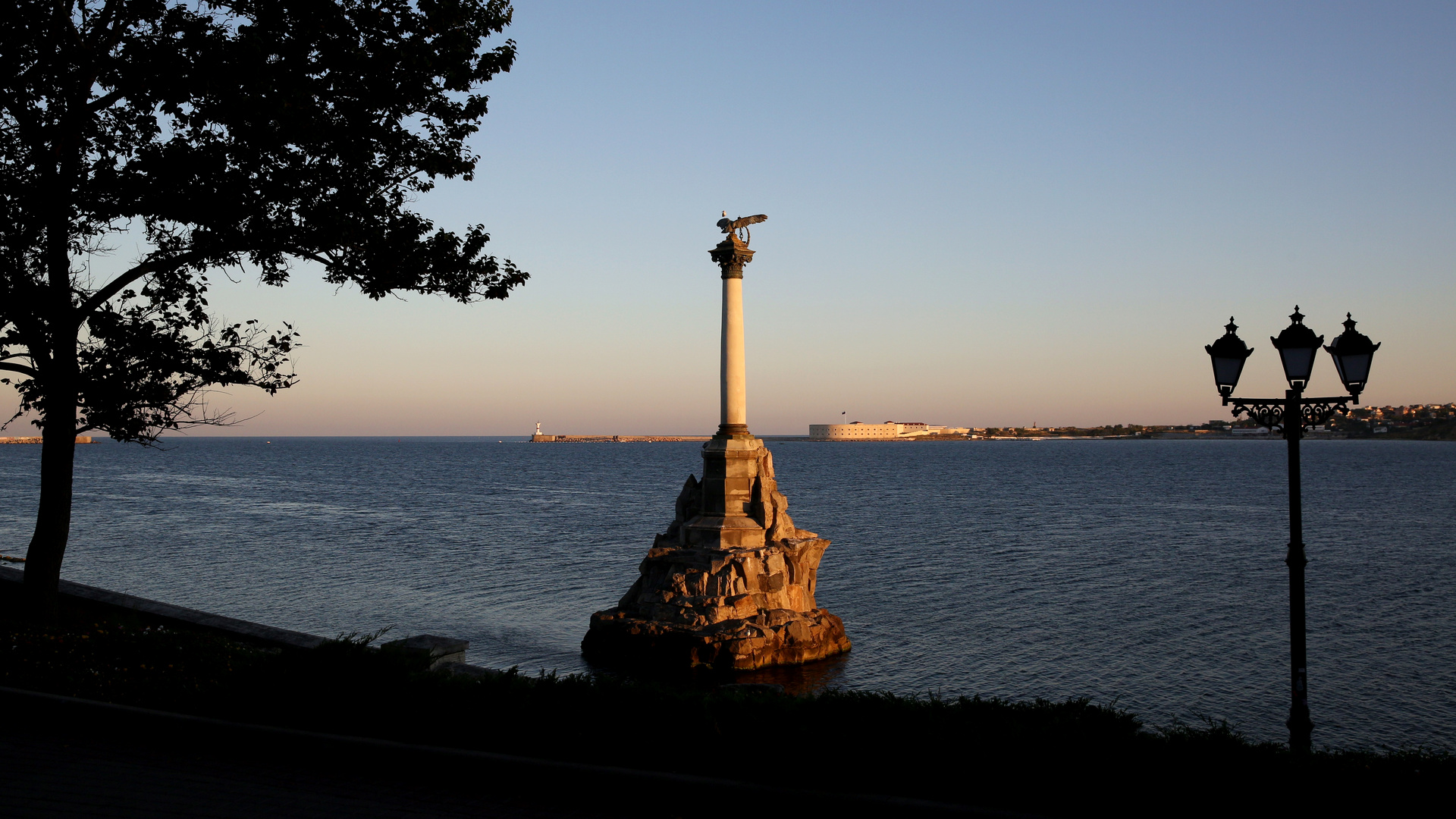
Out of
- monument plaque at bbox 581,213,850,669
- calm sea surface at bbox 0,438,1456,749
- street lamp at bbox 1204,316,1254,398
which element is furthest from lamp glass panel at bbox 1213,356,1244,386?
monument plaque at bbox 581,213,850,669

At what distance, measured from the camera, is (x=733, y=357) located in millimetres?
23453

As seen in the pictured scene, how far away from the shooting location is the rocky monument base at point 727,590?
21391 mm

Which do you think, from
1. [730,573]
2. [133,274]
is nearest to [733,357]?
[730,573]

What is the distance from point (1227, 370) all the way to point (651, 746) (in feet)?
19.0

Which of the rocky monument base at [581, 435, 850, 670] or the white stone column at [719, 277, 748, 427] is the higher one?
the white stone column at [719, 277, 748, 427]

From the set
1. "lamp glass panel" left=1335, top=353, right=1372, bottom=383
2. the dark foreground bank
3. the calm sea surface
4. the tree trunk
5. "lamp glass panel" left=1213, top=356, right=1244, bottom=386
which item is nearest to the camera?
the dark foreground bank

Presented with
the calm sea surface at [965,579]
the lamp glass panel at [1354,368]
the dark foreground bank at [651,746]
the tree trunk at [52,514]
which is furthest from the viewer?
the calm sea surface at [965,579]

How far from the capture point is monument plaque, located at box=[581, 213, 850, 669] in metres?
21.5

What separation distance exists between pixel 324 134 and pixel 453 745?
799 centimetres

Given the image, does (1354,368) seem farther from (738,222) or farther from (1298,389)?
(738,222)

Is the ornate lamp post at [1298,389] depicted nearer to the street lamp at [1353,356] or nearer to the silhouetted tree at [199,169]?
the street lamp at [1353,356]

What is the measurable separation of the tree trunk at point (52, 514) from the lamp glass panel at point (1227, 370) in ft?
42.6

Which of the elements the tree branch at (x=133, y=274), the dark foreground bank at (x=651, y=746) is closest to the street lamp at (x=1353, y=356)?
the dark foreground bank at (x=651, y=746)

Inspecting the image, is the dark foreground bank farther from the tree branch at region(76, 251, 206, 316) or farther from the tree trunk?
the tree branch at region(76, 251, 206, 316)
